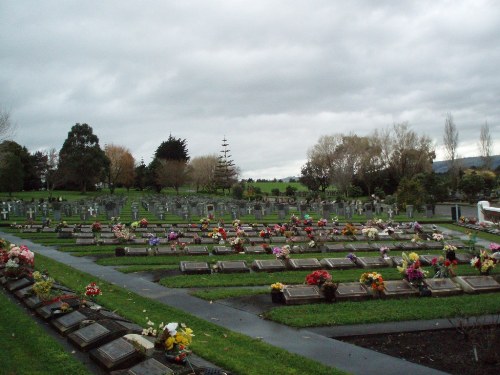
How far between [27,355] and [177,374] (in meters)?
2.90

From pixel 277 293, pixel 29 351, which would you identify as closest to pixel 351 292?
pixel 277 293

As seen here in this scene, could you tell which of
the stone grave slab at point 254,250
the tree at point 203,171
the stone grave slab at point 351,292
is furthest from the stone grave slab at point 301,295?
the tree at point 203,171

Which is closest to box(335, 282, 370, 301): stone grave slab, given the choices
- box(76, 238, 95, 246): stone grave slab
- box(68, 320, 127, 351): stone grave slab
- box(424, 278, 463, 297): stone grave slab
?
box(424, 278, 463, 297): stone grave slab

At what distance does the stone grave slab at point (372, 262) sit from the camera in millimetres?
15547

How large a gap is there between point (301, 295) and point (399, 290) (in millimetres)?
2525

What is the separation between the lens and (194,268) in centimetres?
1477

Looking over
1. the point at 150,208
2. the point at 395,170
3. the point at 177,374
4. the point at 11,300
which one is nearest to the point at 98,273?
the point at 11,300

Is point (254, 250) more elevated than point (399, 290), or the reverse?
point (254, 250)

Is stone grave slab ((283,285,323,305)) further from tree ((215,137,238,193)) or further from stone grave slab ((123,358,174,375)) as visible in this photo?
tree ((215,137,238,193))

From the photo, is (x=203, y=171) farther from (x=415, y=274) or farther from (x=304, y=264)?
(x=415, y=274)

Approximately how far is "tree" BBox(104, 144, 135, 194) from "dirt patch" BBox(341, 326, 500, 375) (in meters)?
84.9

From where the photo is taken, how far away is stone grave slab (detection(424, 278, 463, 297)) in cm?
1165

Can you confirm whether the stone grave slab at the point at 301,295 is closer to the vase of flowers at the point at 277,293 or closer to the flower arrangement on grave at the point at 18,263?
the vase of flowers at the point at 277,293

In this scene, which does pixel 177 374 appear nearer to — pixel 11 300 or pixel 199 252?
pixel 11 300
